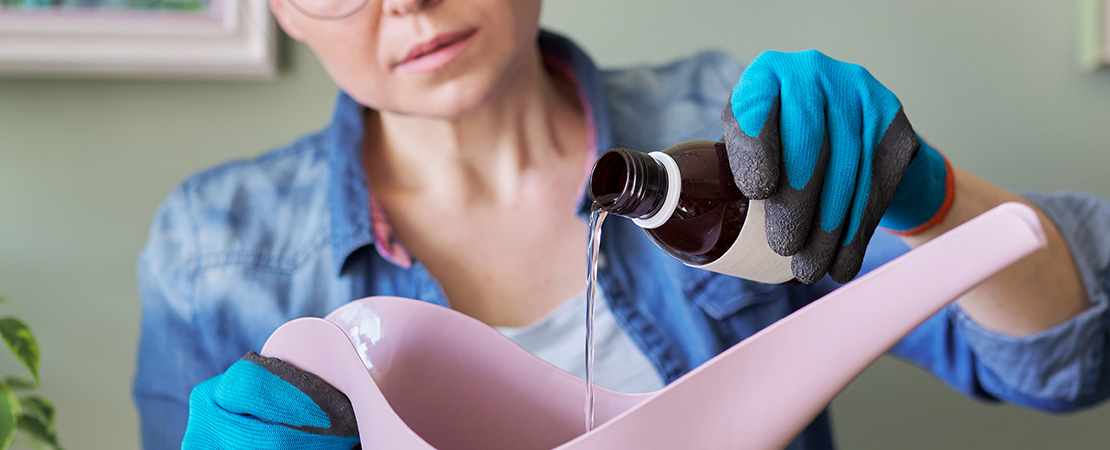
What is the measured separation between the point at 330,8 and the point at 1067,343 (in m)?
0.77

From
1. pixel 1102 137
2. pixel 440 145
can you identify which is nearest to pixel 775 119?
pixel 440 145

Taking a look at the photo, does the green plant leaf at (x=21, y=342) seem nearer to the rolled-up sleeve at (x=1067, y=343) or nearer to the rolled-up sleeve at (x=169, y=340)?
the rolled-up sleeve at (x=169, y=340)

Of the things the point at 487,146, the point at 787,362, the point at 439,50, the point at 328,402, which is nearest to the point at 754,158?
the point at 787,362

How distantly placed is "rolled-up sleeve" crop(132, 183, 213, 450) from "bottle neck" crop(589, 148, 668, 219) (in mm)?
723

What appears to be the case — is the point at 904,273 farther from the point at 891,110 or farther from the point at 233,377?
the point at 233,377

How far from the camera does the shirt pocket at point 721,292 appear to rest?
36.6 inches

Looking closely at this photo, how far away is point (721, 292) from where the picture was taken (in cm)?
93

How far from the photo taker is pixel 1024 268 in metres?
0.71

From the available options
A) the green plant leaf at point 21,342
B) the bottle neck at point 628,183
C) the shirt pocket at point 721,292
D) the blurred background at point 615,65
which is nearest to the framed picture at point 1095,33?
the blurred background at point 615,65

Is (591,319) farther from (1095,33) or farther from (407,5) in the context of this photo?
(1095,33)

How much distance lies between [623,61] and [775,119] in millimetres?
843

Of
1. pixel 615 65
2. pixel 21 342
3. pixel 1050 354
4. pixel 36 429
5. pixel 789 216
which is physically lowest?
pixel 36 429

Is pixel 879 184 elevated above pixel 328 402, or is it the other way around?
pixel 879 184

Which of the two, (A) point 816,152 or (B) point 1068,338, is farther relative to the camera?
(B) point 1068,338
